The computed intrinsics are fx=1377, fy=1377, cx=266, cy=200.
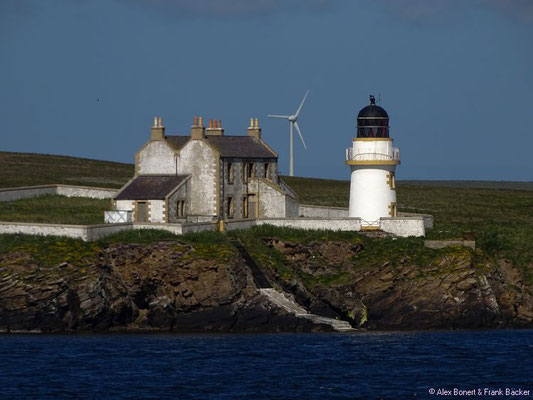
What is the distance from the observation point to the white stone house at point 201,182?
86.4 meters

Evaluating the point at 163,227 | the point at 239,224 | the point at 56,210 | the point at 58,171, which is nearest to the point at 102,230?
the point at 163,227

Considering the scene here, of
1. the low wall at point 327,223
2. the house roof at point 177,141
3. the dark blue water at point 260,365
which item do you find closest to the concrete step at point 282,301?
the dark blue water at point 260,365

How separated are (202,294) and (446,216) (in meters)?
36.8

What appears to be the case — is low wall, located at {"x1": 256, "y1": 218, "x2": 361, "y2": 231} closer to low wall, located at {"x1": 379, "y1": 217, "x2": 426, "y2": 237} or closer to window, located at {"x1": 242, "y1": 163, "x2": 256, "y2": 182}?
low wall, located at {"x1": 379, "y1": 217, "x2": 426, "y2": 237}

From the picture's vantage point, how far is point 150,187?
8738cm

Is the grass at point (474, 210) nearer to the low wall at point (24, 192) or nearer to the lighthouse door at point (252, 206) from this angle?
the lighthouse door at point (252, 206)

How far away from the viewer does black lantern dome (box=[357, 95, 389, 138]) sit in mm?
85875

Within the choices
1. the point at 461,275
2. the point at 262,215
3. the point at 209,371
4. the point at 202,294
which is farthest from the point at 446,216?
the point at 209,371

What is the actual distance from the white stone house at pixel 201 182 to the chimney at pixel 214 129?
1410 millimetres

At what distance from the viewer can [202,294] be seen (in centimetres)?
7625

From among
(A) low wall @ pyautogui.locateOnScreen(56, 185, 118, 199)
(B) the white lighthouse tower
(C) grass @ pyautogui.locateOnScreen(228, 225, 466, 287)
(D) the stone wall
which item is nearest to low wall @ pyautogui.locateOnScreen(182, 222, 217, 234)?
(C) grass @ pyautogui.locateOnScreen(228, 225, 466, 287)

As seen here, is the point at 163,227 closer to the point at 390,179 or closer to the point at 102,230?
the point at 102,230

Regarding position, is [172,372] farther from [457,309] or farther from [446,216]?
[446,216]

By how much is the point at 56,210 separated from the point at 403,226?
23794mm
